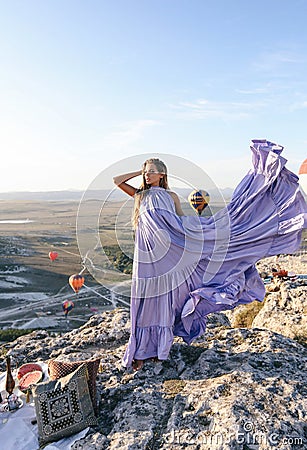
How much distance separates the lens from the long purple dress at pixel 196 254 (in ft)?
15.8

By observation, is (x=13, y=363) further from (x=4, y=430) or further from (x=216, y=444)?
(x=216, y=444)

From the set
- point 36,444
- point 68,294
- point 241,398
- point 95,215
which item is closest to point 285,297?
point 241,398

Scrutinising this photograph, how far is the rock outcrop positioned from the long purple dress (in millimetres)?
338

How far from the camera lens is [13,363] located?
644cm

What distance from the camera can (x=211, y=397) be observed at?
3.86m

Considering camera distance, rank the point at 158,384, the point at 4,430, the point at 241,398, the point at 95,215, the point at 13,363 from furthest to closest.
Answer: the point at 13,363 → the point at 95,215 → the point at 158,384 → the point at 4,430 → the point at 241,398

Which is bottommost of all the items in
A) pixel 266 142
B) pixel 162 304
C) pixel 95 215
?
pixel 162 304

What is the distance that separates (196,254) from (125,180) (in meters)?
1.39

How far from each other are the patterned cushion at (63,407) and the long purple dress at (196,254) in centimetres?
91

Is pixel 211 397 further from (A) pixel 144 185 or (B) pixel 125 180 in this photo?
(B) pixel 125 180

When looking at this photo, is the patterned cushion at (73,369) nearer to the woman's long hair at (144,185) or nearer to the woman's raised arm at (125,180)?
the woman's long hair at (144,185)

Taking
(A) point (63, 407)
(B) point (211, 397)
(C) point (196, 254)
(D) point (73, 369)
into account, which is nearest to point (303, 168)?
(C) point (196, 254)

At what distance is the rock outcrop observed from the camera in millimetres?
3352

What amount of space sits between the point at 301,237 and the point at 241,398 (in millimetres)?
2103
